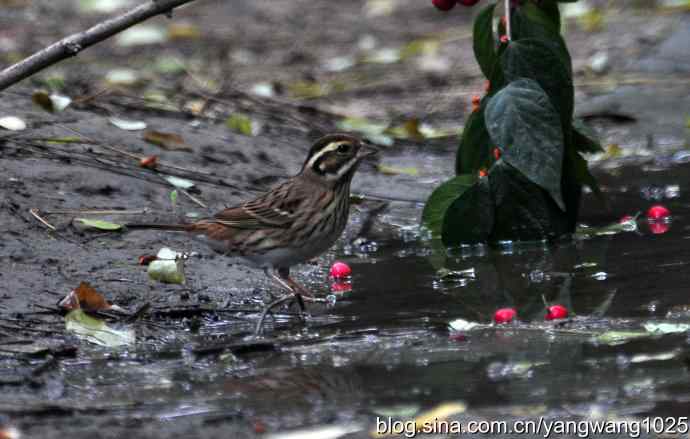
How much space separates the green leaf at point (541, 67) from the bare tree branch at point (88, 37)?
1846mm

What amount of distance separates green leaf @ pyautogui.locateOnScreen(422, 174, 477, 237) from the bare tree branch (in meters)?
1.90

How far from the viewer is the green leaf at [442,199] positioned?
746 centimetres

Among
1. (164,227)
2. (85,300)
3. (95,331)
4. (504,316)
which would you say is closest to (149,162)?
(164,227)

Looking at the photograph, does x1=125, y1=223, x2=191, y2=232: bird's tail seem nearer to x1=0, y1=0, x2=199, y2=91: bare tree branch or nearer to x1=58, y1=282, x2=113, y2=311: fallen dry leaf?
x1=58, y1=282, x2=113, y2=311: fallen dry leaf

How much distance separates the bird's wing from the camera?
7.02 m

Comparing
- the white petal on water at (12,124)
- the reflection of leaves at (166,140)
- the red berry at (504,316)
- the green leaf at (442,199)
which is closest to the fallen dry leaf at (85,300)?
the red berry at (504,316)

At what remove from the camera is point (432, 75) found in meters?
13.9

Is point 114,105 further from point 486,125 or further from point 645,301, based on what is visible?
point 645,301

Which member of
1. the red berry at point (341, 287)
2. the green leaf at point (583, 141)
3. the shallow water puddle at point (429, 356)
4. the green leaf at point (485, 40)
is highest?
the green leaf at point (485, 40)

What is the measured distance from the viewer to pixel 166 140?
378 inches

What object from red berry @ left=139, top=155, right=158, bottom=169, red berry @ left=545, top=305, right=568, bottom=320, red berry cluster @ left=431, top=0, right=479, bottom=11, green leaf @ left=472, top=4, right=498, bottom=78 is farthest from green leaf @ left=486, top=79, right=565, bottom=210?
red berry @ left=139, top=155, right=158, bottom=169

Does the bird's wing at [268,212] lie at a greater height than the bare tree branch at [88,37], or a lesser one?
lesser

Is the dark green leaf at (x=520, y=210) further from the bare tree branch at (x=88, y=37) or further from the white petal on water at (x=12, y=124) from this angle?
the white petal on water at (x=12, y=124)

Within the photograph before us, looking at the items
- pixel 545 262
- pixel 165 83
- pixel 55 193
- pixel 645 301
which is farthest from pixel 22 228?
pixel 165 83
